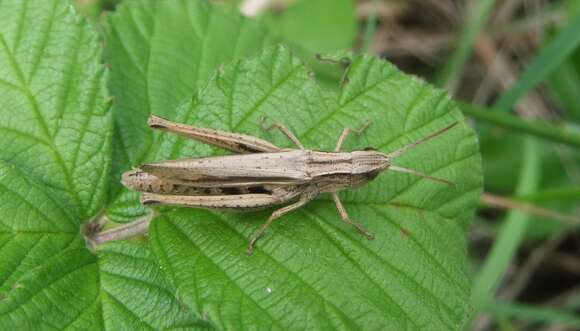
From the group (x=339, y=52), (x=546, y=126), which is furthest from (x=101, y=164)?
(x=546, y=126)

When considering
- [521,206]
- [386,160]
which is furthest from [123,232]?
[521,206]

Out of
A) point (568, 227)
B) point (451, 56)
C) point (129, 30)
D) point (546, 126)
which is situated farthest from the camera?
point (451, 56)

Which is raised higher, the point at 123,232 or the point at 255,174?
the point at 255,174

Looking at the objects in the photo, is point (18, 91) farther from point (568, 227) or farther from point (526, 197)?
point (568, 227)

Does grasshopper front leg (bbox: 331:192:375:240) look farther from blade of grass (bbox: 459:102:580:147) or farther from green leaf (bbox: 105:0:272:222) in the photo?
blade of grass (bbox: 459:102:580:147)

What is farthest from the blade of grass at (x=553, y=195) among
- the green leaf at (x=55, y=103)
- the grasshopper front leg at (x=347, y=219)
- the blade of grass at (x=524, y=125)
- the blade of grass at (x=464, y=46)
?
the green leaf at (x=55, y=103)

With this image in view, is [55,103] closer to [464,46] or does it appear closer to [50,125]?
[50,125]
